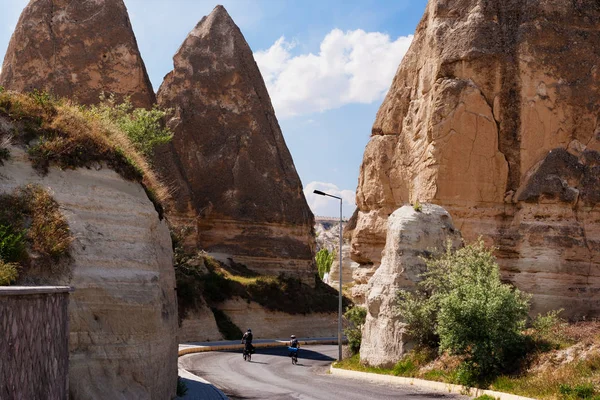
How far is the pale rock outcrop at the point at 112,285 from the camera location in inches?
463

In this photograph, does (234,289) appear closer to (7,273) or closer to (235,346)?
(235,346)

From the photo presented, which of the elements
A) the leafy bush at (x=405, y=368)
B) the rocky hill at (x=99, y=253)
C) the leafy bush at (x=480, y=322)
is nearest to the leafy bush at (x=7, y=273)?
the rocky hill at (x=99, y=253)

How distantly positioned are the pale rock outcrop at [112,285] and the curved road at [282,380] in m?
5.31

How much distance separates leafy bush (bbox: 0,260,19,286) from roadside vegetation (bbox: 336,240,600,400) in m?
10.4

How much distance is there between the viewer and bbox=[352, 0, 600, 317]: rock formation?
27469 millimetres

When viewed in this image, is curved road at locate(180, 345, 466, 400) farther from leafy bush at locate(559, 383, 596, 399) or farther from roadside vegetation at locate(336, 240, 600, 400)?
leafy bush at locate(559, 383, 596, 399)

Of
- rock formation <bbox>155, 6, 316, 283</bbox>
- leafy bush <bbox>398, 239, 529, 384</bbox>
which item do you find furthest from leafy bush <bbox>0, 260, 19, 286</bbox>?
rock formation <bbox>155, 6, 316, 283</bbox>

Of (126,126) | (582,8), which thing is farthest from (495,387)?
(126,126)

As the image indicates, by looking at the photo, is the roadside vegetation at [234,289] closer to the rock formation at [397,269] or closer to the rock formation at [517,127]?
the rock formation at [517,127]

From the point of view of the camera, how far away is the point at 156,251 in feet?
45.8

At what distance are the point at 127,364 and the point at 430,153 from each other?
2031 cm

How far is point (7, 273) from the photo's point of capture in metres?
10.6

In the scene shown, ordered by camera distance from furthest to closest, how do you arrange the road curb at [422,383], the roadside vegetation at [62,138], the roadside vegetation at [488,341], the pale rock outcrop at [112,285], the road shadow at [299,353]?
the road shadow at [299,353] → the road curb at [422,383] → the roadside vegetation at [488,341] → the roadside vegetation at [62,138] → the pale rock outcrop at [112,285]

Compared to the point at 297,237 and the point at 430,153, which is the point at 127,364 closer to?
the point at 430,153
